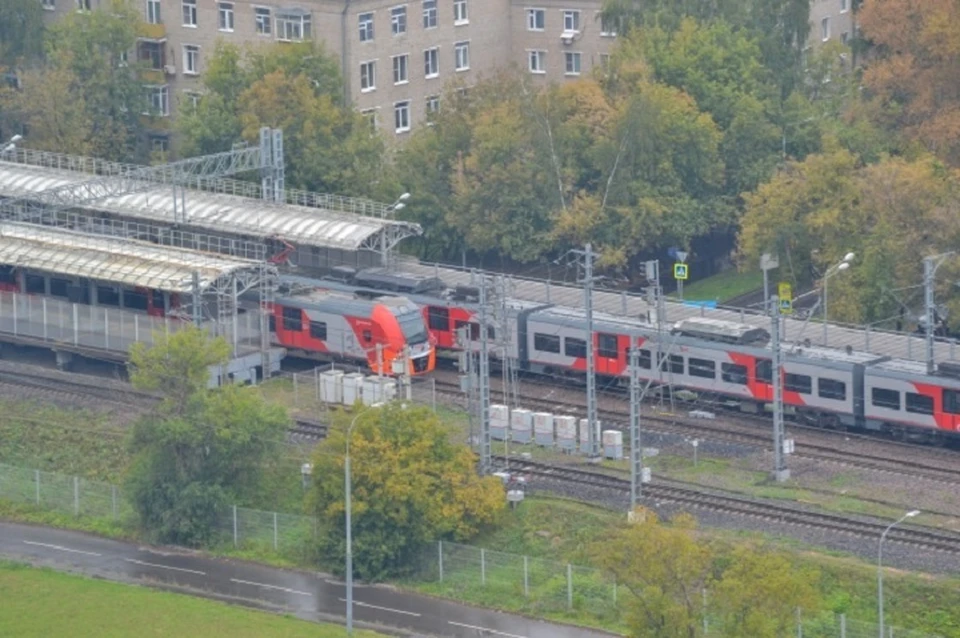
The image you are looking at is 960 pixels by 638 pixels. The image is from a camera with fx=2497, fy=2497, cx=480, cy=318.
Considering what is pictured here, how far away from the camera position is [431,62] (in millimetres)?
109125

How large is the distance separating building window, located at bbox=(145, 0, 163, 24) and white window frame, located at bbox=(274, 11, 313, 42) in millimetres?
6633

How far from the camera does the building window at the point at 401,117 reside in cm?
10850

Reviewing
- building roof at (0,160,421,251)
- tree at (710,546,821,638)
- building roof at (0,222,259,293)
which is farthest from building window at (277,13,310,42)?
tree at (710,546,821,638)

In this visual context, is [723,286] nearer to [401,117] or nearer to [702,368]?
[401,117]

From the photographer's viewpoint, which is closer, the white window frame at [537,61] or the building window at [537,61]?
the white window frame at [537,61]

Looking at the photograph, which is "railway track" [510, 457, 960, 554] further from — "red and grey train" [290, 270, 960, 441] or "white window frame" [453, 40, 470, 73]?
"white window frame" [453, 40, 470, 73]

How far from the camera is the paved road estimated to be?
213ft

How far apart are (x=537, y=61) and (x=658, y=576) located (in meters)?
59.9

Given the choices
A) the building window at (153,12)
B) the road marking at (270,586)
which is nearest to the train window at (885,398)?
the road marking at (270,586)

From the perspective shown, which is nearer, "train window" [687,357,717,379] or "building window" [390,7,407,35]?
"train window" [687,357,717,379]

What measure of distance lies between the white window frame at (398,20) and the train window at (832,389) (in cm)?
3454

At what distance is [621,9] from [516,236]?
14490mm

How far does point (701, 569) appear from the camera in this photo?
59188 mm

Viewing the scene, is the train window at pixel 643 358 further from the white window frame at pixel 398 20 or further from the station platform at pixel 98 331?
the white window frame at pixel 398 20
